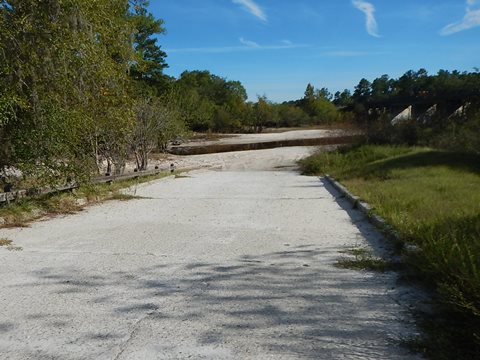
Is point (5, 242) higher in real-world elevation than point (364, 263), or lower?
higher

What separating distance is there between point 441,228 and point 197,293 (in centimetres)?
342

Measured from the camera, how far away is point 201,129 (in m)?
93.1

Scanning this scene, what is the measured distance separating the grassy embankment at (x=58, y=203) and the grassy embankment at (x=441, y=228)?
21.4 ft

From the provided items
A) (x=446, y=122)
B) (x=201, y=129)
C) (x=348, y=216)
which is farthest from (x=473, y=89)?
(x=201, y=129)

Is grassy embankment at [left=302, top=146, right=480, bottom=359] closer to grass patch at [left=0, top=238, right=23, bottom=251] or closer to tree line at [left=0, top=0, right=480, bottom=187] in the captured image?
grass patch at [left=0, top=238, right=23, bottom=251]

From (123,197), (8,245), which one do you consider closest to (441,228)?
(8,245)

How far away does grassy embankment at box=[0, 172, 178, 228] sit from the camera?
28.6ft

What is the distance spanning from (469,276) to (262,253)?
2.99 metres

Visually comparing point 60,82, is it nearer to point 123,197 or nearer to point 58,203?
point 58,203

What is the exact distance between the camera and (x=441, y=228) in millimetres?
6102

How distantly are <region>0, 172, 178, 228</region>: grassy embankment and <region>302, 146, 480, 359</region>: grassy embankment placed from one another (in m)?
6.54

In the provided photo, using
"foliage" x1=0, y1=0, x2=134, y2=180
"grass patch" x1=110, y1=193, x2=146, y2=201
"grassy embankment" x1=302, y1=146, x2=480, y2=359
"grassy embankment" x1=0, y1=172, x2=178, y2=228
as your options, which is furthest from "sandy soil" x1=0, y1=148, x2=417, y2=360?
"grass patch" x1=110, y1=193, x2=146, y2=201

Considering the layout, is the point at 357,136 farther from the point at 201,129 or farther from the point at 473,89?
the point at 201,129

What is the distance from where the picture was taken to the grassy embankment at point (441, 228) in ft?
11.5
